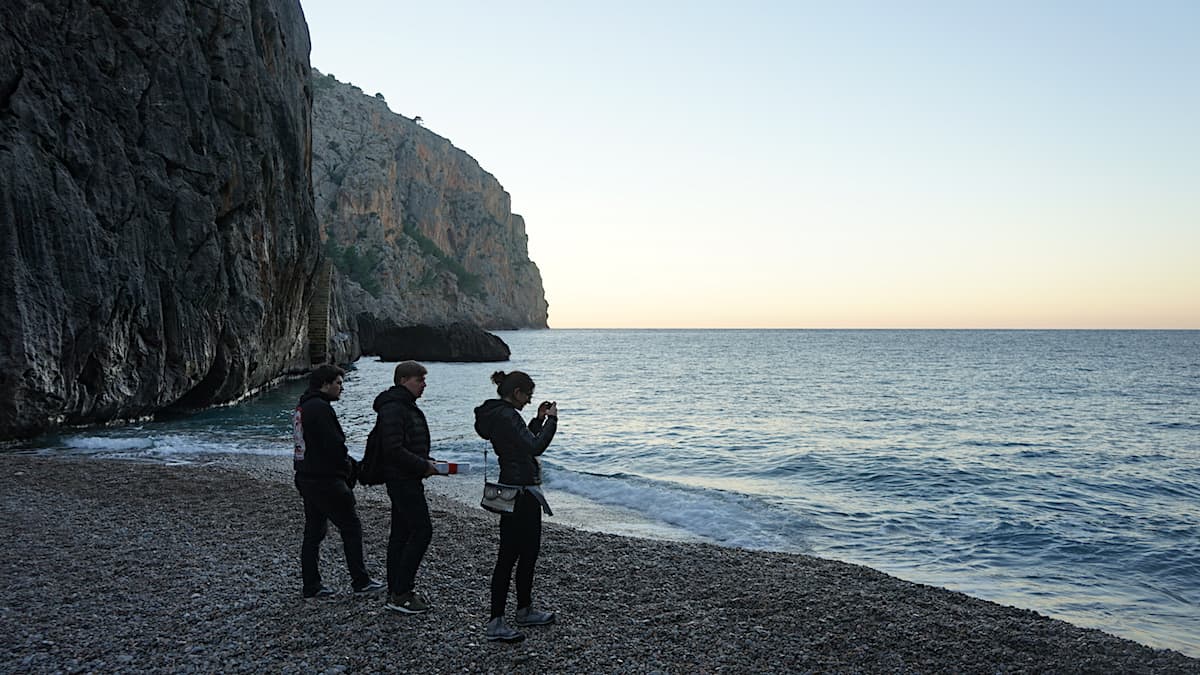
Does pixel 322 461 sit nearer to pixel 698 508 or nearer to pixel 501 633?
pixel 501 633

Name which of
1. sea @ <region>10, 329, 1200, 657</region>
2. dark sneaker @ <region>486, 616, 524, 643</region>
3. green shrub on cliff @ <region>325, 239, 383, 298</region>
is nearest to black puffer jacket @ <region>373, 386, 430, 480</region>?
dark sneaker @ <region>486, 616, 524, 643</region>

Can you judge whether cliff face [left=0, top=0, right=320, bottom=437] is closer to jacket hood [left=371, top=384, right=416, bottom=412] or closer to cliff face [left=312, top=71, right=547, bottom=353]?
jacket hood [left=371, top=384, right=416, bottom=412]

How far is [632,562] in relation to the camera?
958cm

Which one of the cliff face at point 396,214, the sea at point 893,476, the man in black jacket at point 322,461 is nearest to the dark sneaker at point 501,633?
the man in black jacket at point 322,461

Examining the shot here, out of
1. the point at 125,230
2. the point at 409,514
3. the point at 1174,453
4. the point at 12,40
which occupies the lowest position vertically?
the point at 1174,453

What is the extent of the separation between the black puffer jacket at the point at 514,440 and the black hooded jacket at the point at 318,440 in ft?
5.30

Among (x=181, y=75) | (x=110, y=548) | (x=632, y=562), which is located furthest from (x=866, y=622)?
(x=181, y=75)

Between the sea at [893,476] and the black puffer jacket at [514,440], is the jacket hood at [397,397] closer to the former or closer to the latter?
the black puffer jacket at [514,440]

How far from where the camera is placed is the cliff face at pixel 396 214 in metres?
128

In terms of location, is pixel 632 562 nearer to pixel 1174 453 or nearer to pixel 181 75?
pixel 1174 453

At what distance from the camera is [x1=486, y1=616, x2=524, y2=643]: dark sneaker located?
6484mm

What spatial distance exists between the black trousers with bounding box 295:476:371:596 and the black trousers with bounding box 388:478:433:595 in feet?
1.71

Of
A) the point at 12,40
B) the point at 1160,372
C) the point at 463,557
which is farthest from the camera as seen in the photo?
the point at 1160,372

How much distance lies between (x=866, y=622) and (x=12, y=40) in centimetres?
2415
